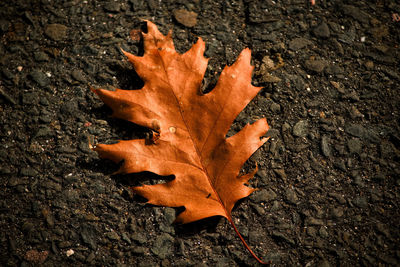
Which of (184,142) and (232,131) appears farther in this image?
(232,131)

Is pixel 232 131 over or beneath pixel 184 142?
beneath

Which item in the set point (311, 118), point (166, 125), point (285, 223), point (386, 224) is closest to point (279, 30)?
point (311, 118)

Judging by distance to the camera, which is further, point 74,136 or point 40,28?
point 40,28

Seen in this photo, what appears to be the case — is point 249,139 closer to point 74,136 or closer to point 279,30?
point 279,30
